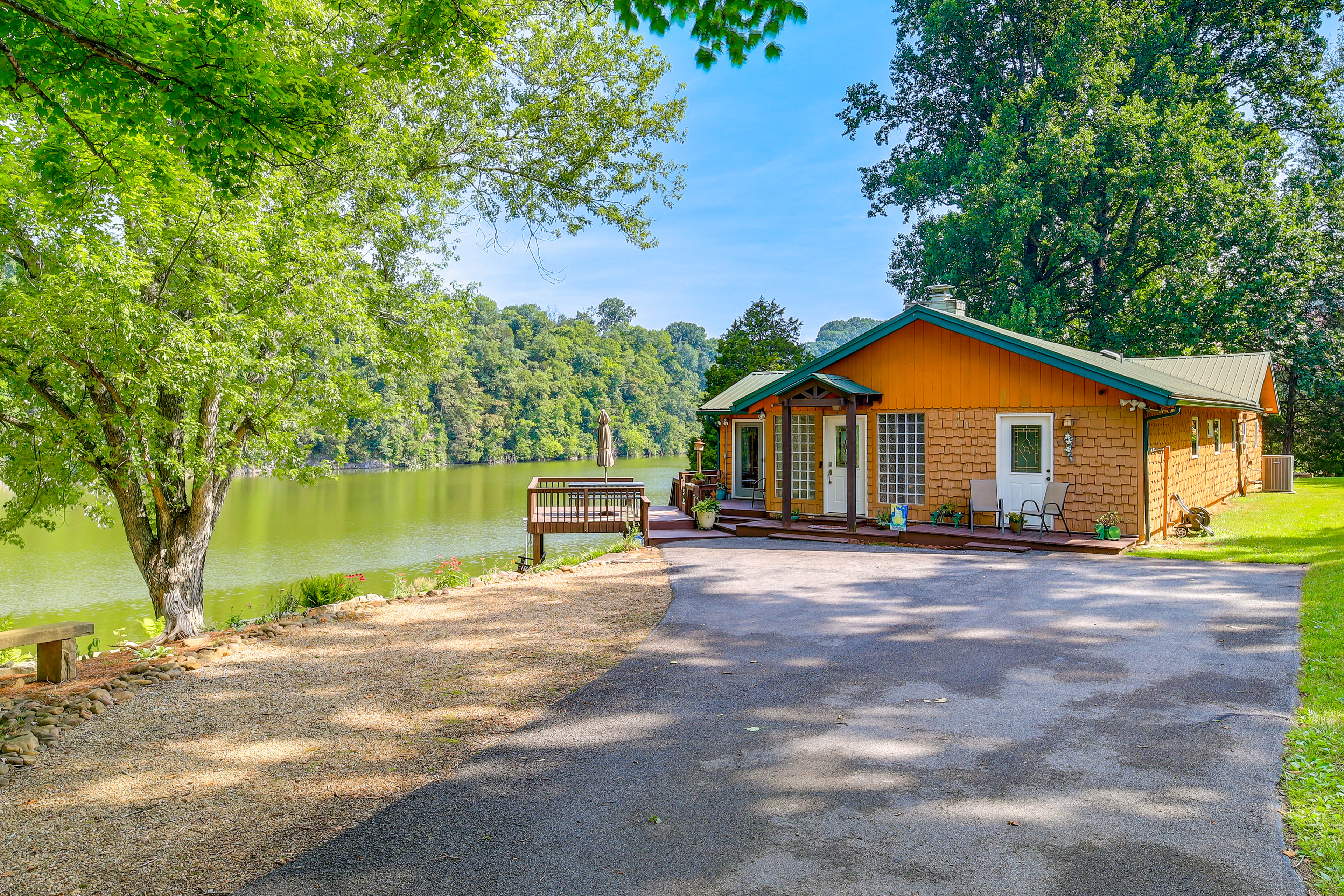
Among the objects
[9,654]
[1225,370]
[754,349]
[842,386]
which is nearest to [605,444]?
[842,386]

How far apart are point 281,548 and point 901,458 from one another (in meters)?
19.8

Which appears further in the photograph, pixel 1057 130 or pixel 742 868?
pixel 1057 130

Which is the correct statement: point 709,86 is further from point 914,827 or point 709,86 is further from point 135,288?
point 914,827

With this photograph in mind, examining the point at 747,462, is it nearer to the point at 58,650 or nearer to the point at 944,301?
the point at 944,301

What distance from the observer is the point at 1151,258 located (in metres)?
25.0

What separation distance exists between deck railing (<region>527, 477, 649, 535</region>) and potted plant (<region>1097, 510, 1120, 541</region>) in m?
7.61

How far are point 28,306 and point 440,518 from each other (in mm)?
23389

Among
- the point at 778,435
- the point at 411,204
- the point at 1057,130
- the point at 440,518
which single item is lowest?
the point at 440,518

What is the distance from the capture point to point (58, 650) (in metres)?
6.03

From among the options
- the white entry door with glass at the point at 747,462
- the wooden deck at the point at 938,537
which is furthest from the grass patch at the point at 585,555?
the white entry door with glass at the point at 747,462

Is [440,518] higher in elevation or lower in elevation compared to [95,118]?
lower

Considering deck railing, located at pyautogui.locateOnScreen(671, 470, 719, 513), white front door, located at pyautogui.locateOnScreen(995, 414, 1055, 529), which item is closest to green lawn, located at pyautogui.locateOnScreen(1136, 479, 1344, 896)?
white front door, located at pyautogui.locateOnScreen(995, 414, 1055, 529)

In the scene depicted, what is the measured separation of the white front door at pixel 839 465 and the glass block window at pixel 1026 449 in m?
2.68

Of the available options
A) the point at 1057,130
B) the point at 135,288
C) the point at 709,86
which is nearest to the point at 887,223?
the point at 1057,130
